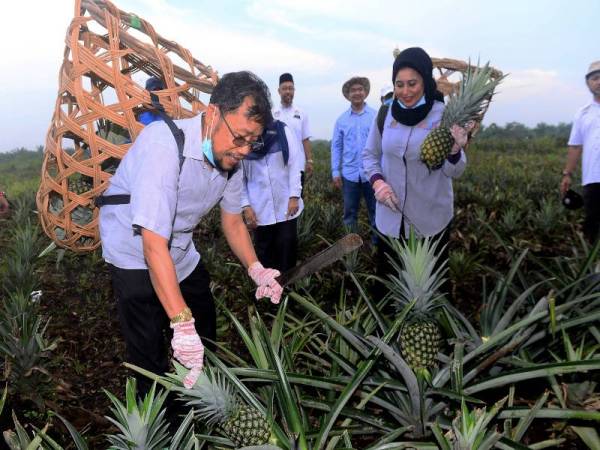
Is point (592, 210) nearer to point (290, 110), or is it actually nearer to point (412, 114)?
point (412, 114)

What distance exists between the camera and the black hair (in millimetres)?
1760

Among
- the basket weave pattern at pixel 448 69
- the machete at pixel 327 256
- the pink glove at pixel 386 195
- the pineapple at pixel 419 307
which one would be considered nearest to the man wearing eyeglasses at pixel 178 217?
the machete at pixel 327 256

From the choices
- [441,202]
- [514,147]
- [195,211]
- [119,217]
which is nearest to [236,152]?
[195,211]

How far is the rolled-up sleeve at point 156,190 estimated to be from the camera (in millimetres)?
1747

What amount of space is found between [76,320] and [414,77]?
10.7 feet

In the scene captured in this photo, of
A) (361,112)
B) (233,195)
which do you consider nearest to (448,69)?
(361,112)

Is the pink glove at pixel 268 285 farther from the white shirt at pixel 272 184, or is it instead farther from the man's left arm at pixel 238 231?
the white shirt at pixel 272 184

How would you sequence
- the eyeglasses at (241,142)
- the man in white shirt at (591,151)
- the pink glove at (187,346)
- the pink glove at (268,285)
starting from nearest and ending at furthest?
the pink glove at (187,346) < the eyeglasses at (241,142) < the pink glove at (268,285) < the man in white shirt at (591,151)

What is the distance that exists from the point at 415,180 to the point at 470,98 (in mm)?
667

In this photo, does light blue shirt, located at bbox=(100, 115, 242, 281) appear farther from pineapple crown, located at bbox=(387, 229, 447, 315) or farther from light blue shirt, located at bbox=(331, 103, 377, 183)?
light blue shirt, located at bbox=(331, 103, 377, 183)

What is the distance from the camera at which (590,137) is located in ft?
14.4

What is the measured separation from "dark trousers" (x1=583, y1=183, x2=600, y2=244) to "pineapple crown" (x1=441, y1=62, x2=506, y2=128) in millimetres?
2405

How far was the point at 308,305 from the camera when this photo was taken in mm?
1900

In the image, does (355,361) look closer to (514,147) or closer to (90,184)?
(90,184)
